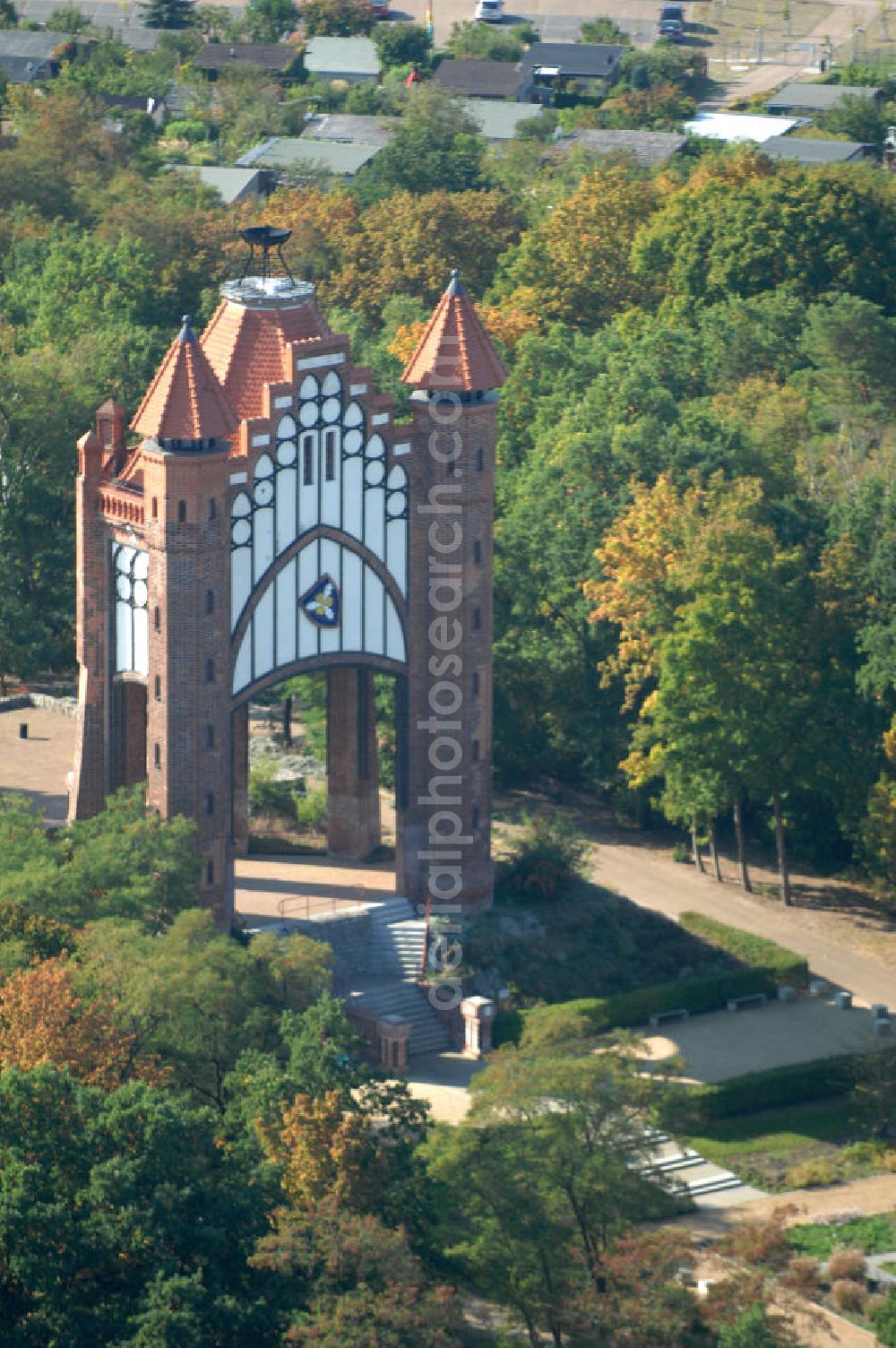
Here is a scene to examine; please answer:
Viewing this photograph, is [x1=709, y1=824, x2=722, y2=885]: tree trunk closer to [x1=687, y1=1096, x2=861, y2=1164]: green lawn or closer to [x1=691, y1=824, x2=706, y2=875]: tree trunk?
[x1=691, y1=824, x2=706, y2=875]: tree trunk

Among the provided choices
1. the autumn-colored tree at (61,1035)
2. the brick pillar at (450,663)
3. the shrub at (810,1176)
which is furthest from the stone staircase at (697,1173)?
the autumn-colored tree at (61,1035)

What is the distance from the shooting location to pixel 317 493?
105 metres

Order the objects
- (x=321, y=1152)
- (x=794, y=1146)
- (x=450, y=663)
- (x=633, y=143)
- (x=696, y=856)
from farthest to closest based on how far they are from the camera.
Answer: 1. (x=633, y=143)
2. (x=696, y=856)
3. (x=450, y=663)
4. (x=794, y=1146)
5. (x=321, y=1152)

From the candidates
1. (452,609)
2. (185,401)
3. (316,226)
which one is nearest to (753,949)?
(452,609)

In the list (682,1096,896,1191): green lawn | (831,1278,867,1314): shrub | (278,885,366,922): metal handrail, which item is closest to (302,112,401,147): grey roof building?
(278,885,366,922): metal handrail

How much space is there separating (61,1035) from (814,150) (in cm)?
11068

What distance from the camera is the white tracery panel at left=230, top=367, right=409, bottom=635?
104m

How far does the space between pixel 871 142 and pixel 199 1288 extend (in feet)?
413

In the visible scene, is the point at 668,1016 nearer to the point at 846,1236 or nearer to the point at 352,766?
the point at 352,766

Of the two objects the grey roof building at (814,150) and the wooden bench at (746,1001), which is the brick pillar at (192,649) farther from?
the grey roof building at (814,150)

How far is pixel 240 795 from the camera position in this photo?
112312 millimetres

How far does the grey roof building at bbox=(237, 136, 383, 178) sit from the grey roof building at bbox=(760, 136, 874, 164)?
68.1ft

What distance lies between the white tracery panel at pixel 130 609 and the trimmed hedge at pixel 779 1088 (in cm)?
1999

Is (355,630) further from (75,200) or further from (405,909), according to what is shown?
(75,200)
